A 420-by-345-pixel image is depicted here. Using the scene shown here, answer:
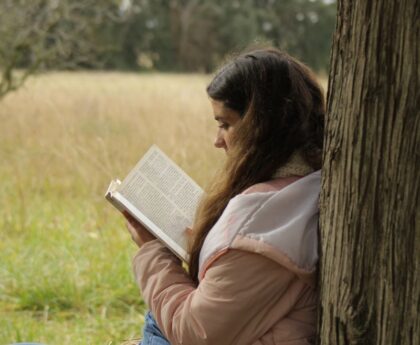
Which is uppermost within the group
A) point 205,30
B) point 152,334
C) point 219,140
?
point 219,140

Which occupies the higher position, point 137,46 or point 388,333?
point 388,333

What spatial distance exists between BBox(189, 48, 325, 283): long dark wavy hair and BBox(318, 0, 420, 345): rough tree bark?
0.14m

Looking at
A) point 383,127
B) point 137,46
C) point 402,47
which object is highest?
point 402,47

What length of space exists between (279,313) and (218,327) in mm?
142

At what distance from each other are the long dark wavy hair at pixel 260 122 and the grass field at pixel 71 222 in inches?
65.6

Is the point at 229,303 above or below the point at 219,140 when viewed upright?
below

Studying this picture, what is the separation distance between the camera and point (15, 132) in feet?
25.2

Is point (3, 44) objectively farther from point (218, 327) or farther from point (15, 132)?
point (218, 327)

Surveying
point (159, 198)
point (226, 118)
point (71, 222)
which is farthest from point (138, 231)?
point (71, 222)

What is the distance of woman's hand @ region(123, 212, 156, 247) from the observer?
7.04 feet

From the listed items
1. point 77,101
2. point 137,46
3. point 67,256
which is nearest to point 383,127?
point 67,256

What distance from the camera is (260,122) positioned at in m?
1.96

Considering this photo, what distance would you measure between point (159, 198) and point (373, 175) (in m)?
0.67

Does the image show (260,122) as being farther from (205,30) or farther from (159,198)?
(205,30)
